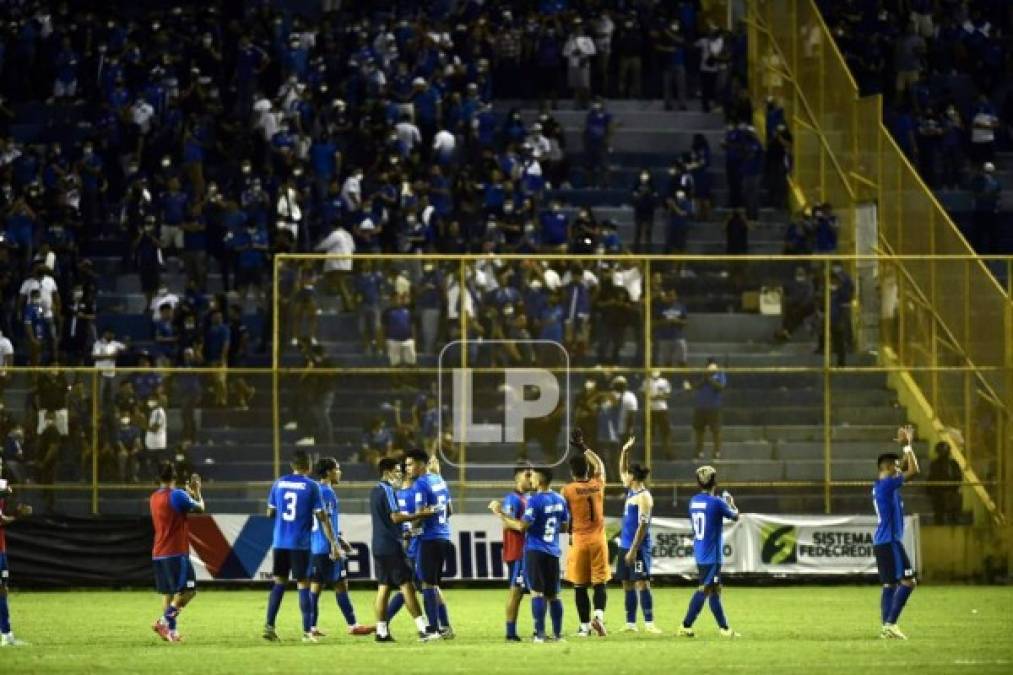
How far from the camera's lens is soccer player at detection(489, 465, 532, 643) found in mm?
24719

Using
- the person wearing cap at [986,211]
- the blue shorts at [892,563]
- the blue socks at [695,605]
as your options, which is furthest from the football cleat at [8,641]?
the person wearing cap at [986,211]

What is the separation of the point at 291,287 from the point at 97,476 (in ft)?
16.4

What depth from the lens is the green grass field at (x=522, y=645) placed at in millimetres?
21812

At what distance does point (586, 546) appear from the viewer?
26.1 m

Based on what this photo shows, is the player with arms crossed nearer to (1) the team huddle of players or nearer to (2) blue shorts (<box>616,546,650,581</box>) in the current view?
(1) the team huddle of players

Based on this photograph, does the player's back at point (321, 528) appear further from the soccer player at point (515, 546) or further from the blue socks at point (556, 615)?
the blue socks at point (556, 615)

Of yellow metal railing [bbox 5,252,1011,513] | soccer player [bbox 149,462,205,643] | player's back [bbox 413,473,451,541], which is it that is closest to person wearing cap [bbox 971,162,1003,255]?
yellow metal railing [bbox 5,252,1011,513]

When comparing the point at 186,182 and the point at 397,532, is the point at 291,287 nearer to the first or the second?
the point at 186,182

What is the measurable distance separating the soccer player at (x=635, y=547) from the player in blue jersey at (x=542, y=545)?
73.7 inches

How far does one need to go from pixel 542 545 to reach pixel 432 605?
5.24ft

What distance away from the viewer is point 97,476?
3725 centimetres

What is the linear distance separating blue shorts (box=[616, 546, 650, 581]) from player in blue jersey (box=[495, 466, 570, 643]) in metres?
2.04

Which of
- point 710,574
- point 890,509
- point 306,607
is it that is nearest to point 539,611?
point 710,574

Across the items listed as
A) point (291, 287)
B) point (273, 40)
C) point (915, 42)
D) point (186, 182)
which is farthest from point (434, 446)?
point (915, 42)
